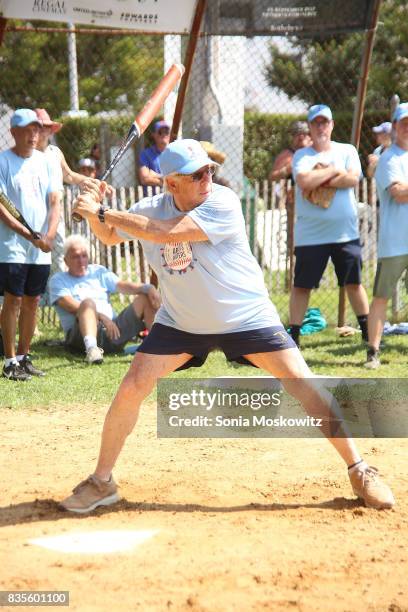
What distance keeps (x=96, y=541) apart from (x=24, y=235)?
422cm

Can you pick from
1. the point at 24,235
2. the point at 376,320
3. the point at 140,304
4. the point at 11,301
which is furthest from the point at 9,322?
the point at 376,320

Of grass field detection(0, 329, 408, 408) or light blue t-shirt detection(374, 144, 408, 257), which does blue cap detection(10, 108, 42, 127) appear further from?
light blue t-shirt detection(374, 144, 408, 257)

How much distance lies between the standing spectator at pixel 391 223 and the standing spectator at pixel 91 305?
7.21 feet

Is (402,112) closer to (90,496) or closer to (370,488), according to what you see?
(370,488)

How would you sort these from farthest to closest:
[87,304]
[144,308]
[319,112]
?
[144,308], [87,304], [319,112]

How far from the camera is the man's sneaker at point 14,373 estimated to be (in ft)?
26.8

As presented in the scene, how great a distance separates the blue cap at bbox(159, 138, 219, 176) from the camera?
4641mm

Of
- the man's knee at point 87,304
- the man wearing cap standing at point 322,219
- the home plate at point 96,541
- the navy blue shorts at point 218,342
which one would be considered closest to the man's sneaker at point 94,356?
the man's knee at point 87,304

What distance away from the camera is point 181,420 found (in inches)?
271

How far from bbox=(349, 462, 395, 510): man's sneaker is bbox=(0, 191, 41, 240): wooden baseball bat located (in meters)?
3.78

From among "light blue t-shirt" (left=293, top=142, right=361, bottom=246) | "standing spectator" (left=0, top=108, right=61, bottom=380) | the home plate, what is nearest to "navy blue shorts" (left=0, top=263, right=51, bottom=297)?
"standing spectator" (left=0, top=108, right=61, bottom=380)

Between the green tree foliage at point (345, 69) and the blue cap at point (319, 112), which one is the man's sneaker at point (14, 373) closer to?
the blue cap at point (319, 112)

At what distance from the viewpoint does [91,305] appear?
9211mm

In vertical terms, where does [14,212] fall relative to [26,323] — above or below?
above
